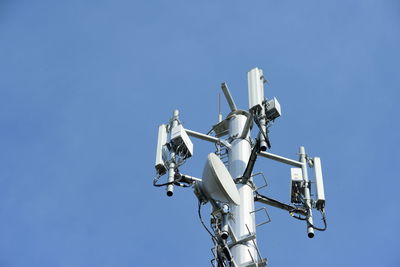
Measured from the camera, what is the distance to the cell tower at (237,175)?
13445 millimetres

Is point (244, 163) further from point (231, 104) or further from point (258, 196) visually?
point (231, 104)

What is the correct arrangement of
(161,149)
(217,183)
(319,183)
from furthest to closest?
1. (319,183)
2. (161,149)
3. (217,183)

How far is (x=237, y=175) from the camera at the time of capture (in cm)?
1559

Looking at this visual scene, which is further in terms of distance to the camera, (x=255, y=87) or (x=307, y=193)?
(x=307, y=193)

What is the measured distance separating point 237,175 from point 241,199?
2.73 ft

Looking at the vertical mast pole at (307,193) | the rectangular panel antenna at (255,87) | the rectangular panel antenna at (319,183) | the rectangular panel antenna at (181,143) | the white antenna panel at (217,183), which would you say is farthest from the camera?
the rectangular panel antenna at (319,183)

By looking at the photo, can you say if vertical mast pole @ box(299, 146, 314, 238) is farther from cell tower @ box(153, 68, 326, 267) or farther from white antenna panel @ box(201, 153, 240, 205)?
white antenna panel @ box(201, 153, 240, 205)

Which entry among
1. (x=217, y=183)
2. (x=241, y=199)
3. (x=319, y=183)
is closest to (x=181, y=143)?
(x=241, y=199)

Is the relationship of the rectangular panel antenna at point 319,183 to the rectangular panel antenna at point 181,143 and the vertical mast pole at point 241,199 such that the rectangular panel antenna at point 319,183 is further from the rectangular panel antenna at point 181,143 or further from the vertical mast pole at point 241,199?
the rectangular panel antenna at point 181,143

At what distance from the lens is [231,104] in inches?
708

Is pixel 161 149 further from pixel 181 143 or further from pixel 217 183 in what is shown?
pixel 217 183

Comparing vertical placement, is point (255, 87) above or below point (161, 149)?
above

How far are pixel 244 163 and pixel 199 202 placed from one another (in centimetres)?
275

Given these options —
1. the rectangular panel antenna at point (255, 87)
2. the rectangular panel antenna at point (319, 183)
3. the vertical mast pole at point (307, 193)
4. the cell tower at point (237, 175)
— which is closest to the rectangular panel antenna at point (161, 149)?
the cell tower at point (237, 175)
